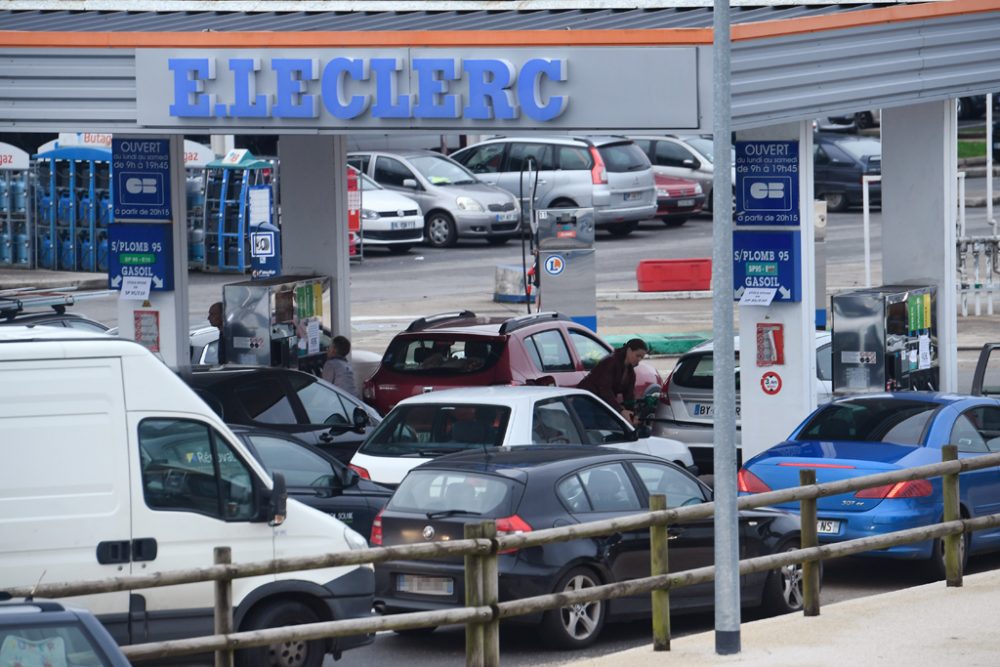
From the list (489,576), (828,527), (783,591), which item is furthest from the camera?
(828,527)

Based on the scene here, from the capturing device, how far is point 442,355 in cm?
1709

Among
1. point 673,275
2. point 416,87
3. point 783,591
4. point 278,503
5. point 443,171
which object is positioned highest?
point 443,171

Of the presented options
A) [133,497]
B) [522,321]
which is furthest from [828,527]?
[522,321]

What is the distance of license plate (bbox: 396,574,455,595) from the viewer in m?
10.7

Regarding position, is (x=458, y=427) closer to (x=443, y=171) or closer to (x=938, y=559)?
(x=938, y=559)

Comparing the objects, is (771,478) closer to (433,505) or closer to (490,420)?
(490,420)

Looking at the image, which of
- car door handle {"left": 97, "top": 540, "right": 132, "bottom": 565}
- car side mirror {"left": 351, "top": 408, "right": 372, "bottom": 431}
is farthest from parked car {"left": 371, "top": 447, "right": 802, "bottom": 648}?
car side mirror {"left": 351, "top": 408, "right": 372, "bottom": 431}

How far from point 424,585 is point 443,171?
84.7ft

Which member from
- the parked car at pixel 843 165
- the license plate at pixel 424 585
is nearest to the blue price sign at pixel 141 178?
the license plate at pixel 424 585

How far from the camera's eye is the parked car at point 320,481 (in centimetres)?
1243

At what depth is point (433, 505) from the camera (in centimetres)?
1107

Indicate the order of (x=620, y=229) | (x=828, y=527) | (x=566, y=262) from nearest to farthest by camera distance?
(x=828, y=527) → (x=566, y=262) → (x=620, y=229)

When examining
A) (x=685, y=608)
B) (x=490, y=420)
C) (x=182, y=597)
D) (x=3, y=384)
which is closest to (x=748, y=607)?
(x=685, y=608)

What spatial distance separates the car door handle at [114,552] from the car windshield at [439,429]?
405cm
